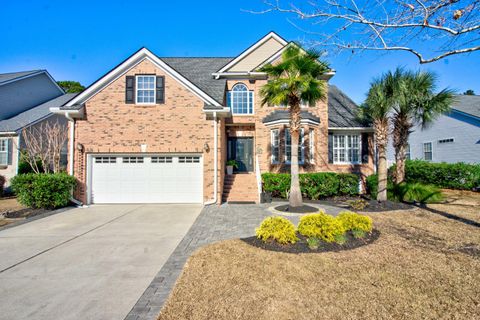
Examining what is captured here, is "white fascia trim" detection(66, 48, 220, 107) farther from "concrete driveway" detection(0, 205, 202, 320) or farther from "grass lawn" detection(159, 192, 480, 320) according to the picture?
"grass lawn" detection(159, 192, 480, 320)

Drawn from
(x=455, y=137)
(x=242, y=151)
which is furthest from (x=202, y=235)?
(x=455, y=137)

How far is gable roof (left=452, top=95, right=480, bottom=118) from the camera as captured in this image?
1545 centimetres

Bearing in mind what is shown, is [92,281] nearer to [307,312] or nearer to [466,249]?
[307,312]

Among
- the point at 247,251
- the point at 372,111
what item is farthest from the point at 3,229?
the point at 372,111

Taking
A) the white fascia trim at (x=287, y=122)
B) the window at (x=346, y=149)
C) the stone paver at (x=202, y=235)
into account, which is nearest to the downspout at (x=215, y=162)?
the stone paver at (x=202, y=235)

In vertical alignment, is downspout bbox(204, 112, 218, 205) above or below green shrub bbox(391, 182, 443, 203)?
above

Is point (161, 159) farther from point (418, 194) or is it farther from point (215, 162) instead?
point (418, 194)

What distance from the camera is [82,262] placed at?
4.97 meters

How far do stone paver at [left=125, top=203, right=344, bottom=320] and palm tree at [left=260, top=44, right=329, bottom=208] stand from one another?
2.01m

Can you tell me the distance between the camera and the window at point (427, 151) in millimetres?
18281

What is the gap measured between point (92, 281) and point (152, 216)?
501 centimetres

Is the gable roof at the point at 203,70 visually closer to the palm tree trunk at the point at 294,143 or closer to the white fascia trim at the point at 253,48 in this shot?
the white fascia trim at the point at 253,48

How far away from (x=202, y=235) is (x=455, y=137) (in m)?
18.9

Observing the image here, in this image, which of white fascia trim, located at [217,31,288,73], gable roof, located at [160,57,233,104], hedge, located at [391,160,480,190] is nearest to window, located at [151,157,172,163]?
gable roof, located at [160,57,233,104]
